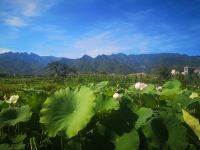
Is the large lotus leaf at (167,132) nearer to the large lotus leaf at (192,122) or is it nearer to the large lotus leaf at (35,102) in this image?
the large lotus leaf at (192,122)

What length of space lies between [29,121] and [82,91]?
0.37 m

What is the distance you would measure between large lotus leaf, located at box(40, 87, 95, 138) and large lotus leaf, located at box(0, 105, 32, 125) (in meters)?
0.14

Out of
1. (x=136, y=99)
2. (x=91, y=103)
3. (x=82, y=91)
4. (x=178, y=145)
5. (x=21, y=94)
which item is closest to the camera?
(x=178, y=145)

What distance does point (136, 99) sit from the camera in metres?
1.89

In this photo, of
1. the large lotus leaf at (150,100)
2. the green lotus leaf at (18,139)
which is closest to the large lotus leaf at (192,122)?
the large lotus leaf at (150,100)

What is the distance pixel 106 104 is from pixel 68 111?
21 centimetres

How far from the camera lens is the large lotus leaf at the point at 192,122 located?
1.24 metres

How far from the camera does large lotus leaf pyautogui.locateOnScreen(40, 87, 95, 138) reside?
4.34ft

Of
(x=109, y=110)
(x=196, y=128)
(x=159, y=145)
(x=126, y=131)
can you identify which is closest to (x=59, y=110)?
(x=109, y=110)

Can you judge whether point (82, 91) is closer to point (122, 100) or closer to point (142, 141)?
point (122, 100)

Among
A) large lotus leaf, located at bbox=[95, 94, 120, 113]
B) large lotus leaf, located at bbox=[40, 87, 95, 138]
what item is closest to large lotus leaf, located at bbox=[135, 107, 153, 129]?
large lotus leaf, located at bbox=[95, 94, 120, 113]

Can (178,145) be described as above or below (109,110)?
below

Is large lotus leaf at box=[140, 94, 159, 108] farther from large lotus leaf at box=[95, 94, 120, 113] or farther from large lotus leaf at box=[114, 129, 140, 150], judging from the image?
large lotus leaf at box=[114, 129, 140, 150]

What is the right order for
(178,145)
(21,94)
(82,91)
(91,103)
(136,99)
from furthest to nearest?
(21,94) < (136,99) < (82,91) < (91,103) < (178,145)
